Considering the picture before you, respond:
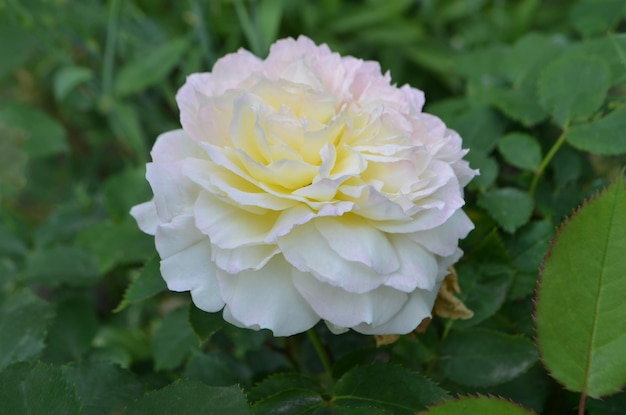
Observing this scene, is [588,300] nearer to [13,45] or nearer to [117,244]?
[117,244]

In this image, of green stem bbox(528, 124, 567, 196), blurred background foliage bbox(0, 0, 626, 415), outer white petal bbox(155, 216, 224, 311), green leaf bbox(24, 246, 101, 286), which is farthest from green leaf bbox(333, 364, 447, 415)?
green leaf bbox(24, 246, 101, 286)

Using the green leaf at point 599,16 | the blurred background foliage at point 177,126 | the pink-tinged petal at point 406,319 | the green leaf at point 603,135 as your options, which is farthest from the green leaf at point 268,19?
the pink-tinged petal at point 406,319

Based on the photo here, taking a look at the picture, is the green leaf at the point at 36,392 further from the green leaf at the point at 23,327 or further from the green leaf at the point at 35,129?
the green leaf at the point at 35,129

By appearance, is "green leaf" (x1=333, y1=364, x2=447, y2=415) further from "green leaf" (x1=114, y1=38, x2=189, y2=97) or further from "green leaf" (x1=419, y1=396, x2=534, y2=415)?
"green leaf" (x1=114, y1=38, x2=189, y2=97)

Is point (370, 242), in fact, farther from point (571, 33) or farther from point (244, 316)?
point (571, 33)

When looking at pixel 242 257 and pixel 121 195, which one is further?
pixel 121 195

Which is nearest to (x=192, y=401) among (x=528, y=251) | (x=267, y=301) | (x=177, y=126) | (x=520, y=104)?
(x=267, y=301)

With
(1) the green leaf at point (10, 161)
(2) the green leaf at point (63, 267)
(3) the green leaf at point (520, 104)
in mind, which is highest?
(3) the green leaf at point (520, 104)
